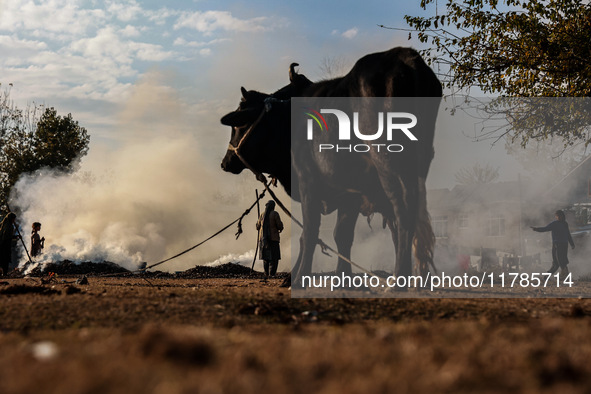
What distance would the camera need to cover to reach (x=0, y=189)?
4000 centimetres

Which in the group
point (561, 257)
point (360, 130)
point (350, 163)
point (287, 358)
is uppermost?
point (360, 130)

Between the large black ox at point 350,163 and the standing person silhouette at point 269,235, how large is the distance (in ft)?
15.9

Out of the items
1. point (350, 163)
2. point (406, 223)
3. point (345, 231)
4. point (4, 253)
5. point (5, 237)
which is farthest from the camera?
point (4, 253)

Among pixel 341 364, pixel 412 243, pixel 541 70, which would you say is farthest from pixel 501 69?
pixel 341 364

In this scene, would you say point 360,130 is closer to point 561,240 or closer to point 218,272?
point 561,240

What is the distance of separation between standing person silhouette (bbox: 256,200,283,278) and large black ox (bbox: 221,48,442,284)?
15.9ft

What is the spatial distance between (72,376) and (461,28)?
17.1 metres

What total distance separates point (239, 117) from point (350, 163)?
106 inches

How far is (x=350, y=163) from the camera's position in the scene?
10375mm

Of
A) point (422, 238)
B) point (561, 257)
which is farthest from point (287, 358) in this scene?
point (561, 257)

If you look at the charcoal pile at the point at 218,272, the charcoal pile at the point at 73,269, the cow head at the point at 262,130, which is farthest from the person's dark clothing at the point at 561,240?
the charcoal pile at the point at 73,269

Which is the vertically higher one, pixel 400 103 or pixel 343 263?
pixel 400 103

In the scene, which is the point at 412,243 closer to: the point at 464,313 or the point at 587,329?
the point at 464,313

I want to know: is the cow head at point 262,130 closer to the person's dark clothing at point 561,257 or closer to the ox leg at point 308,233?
the ox leg at point 308,233
